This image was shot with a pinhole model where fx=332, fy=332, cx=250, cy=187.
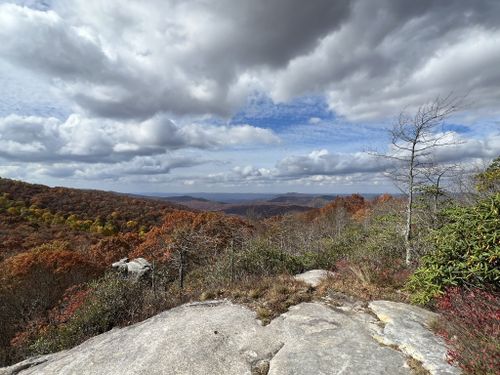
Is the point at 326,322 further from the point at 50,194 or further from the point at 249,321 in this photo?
the point at 50,194

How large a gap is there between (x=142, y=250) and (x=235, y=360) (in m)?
22.3

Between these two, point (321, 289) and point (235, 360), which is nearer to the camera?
point (235, 360)

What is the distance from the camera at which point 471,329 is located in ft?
15.5

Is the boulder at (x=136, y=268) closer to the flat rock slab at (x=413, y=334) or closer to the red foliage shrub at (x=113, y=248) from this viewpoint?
the red foliage shrub at (x=113, y=248)

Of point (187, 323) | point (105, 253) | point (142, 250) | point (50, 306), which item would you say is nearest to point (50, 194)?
point (105, 253)

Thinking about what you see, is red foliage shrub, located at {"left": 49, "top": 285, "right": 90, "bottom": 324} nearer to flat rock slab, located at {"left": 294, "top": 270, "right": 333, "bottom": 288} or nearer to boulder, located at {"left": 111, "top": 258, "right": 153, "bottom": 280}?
boulder, located at {"left": 111, "top": 258, "right": 153, "bottom": 280}

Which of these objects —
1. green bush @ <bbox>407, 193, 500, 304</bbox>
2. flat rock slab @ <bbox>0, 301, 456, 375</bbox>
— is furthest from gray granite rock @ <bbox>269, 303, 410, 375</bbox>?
green bush @ <bbox>407, 193, 500, 304</bbox>

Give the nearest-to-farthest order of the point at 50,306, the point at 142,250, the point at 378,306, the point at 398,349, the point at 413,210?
the point at 398,349, the point at 378,306, the point at 413,210, the point at 50,306, the point at 142,250

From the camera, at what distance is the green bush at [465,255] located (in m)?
5.65

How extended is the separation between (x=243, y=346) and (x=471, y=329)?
337 centimetres

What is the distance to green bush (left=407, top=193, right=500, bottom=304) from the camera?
5648 mm

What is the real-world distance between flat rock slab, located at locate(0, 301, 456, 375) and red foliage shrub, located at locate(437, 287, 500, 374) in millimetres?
374

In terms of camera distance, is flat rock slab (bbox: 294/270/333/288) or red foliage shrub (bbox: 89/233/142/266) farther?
red foliage shrub (bbox: 89/233/142/266)

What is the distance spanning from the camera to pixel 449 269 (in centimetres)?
606
